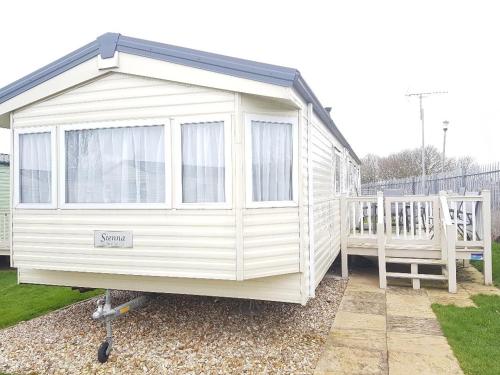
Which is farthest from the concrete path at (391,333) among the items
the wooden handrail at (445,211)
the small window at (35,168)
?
the small window at (35,168)

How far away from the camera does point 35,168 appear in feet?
15.5

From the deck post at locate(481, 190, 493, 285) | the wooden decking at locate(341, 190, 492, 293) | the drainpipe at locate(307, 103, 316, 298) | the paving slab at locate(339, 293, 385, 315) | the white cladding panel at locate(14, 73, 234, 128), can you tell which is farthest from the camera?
the deck post at locate(481, 190, 493, 285)

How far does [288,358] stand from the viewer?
396 cm


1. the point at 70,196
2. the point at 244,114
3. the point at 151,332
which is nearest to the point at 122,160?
the point at 70,196

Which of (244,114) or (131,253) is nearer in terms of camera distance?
(244,114)

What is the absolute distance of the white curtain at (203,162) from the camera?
4051 millimetres

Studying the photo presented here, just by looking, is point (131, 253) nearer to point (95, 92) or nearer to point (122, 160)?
point (122, 160)

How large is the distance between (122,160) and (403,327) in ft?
12.6

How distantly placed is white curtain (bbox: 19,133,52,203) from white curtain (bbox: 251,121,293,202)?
8.16 ft

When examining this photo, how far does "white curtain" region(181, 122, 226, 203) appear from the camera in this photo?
405 centimetres

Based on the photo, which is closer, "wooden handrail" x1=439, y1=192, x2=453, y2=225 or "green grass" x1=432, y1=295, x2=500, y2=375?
"green grass" x1=432, y1=295, x2=500, y2=375

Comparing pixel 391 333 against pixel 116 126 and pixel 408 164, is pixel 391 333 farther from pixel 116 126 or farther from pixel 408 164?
pixel 408 164

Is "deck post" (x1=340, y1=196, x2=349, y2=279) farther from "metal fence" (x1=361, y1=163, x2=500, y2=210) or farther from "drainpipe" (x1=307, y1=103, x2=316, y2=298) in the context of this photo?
"metal fence" (x1=361, y1=163, x2=500, y2=210)

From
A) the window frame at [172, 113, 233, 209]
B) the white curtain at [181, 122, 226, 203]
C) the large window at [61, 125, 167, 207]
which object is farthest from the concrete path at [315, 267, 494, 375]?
the large window at [61, 125, 167, 207]
